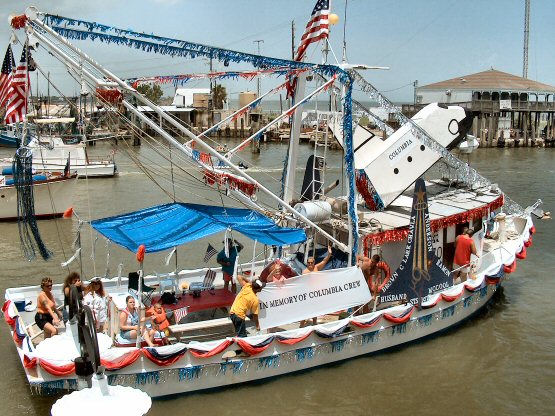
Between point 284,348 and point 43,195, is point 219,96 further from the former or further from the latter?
point 284,348

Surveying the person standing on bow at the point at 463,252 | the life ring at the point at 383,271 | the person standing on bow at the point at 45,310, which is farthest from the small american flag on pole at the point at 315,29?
the person standing on bow at the point at 45,310

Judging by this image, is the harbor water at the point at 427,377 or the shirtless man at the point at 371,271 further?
the shirtless man at the point at 371,271

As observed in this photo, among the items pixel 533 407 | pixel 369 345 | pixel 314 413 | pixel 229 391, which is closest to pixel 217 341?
pixel 229 391

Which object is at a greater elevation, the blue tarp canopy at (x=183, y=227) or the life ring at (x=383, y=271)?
the blue tarp canopy at (x=183, y=227)

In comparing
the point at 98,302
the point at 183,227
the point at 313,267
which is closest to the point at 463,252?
the point at 313,267

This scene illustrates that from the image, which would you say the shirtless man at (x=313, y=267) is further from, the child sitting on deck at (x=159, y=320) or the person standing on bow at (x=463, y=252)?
the person standing on bow at (x=463, y=252)

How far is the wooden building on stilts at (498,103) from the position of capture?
58.2m

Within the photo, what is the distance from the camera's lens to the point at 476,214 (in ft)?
47.0

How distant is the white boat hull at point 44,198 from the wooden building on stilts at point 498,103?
125 feet

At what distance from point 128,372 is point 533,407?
721cm

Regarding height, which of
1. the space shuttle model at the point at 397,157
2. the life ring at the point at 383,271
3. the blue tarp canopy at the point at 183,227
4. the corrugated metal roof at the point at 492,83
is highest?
the corrugated metal roof at the point at 492,83

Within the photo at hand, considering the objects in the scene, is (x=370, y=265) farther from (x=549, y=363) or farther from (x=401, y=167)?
(x=549, y=363)

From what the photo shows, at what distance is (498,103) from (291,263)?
2029 inches

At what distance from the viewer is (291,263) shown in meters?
13.2
